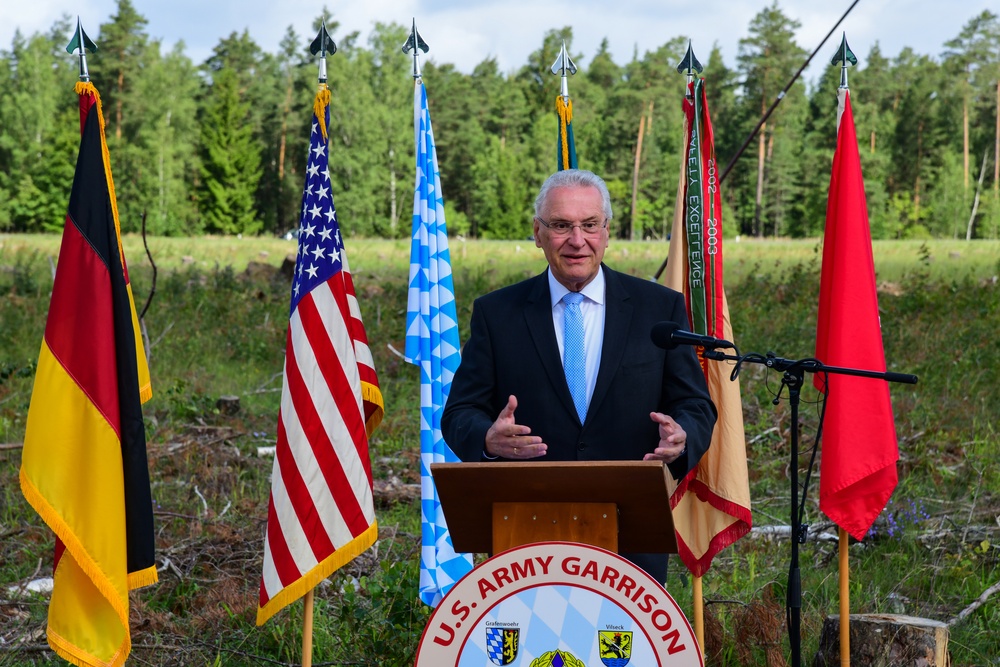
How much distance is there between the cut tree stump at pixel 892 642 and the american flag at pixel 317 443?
7.48ft

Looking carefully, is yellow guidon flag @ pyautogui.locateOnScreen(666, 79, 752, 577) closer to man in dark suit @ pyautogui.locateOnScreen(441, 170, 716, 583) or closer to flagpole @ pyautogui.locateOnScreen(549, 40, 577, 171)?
flagpole @ pyautogui.locateOnScreen(549, 40, 577, 171)

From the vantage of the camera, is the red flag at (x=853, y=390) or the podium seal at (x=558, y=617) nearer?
the podium seal at (x=558, y=617)

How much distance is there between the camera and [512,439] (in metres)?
3.13

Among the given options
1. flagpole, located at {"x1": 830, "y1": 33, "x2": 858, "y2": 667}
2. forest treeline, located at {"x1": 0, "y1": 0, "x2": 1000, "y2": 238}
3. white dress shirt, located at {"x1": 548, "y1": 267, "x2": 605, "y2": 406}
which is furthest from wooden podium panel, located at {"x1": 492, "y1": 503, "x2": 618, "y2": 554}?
forest treeline, located at {"x1": 0, "y1": 0, "x2": 1000, "y2": 238}

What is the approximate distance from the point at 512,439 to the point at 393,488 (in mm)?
5346

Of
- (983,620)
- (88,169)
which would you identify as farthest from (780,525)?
(88,169)

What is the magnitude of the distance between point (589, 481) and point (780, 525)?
478cm

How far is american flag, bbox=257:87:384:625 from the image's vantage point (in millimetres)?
4637

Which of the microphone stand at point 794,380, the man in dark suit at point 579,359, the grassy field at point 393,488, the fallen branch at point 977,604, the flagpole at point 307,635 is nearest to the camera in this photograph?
Answer: the microphone stand at point 794,380

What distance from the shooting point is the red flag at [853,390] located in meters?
4.82

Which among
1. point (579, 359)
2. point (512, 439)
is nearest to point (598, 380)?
point (579, 359)

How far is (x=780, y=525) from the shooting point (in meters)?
7.27

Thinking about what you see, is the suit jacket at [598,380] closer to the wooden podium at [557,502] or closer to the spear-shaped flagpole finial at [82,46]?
the wooden podium at [557,502]

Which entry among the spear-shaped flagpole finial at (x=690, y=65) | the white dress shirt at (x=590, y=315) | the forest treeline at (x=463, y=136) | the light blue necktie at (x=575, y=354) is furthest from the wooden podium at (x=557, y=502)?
the forest treeline at (x=463, y=136)
